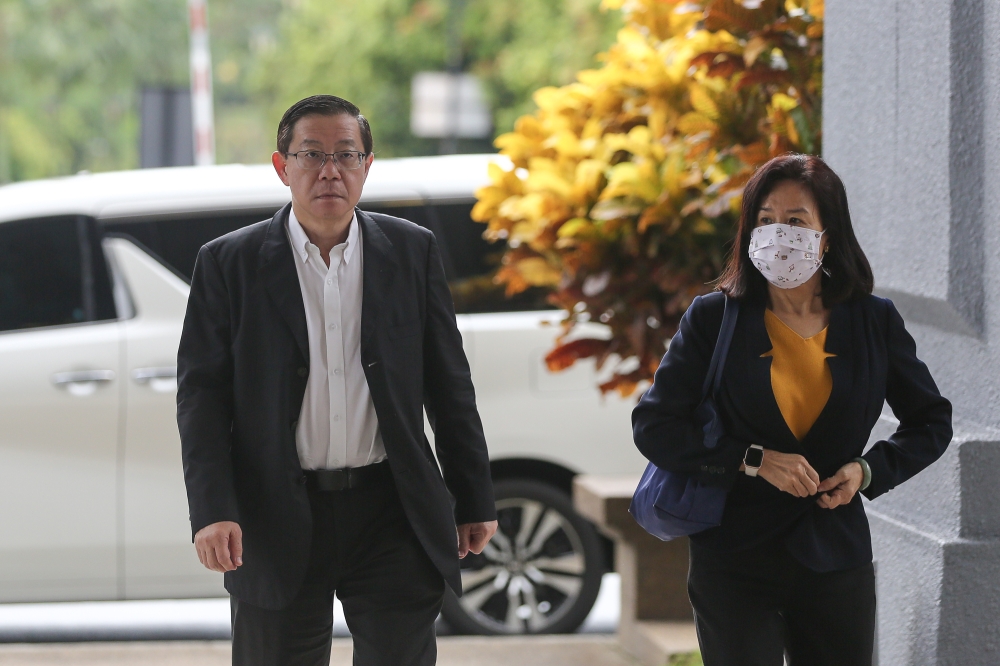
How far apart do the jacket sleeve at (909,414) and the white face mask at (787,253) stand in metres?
0.23

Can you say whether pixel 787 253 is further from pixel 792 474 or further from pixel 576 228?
pixel 576 228

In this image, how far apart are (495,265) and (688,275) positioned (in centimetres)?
162

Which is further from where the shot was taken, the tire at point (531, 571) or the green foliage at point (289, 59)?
the green foliage at point (289, 59)

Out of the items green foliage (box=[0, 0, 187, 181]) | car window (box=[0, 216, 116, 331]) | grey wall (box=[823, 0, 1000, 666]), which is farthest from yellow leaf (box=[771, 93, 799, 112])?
green foliage (box=[0, 0, 187, 181])

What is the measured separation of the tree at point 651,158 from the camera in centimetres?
443

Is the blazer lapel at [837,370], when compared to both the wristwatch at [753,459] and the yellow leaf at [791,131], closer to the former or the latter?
the wristwatch at [753,459]

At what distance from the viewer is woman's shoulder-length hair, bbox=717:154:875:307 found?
2.80 meters

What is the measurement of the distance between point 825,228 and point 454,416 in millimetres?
913

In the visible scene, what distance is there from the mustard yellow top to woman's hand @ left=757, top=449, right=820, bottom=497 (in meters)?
0.10

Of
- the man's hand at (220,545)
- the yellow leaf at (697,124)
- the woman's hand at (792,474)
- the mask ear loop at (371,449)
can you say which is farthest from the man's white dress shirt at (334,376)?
the yellow leaf at (697,124)

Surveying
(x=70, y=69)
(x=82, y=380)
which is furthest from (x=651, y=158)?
(x=70, y=69)

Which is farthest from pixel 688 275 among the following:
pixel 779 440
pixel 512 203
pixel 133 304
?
pixel 133 304

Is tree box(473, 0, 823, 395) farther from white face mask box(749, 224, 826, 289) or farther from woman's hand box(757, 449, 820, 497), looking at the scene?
woman's hand box(757, 449, 820, 497)

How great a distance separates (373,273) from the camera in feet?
10.1
